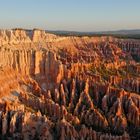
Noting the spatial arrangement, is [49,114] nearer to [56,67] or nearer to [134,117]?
[134,117]

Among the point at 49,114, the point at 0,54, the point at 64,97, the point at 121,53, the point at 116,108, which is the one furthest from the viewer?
the point at 121,53

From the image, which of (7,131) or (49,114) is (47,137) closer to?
(7,131)

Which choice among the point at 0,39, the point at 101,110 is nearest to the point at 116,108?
the point at 101,110

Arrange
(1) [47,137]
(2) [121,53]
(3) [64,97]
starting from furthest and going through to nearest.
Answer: (2) [121,53], (3) [64,97], (1) [47,137]

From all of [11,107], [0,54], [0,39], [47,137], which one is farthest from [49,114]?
[0,39]

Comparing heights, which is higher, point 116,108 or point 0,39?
point 0,39

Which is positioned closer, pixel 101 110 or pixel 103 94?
pixel 101 110
